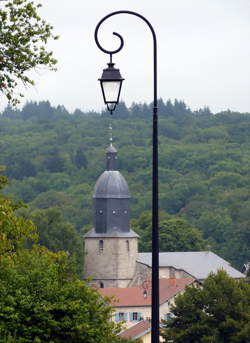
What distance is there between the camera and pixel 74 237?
102312mm

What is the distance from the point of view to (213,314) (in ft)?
169

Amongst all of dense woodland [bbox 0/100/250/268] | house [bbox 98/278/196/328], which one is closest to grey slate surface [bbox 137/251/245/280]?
dense woodland [bbox 0/100/250/268]

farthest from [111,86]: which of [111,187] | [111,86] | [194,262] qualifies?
[194,262]

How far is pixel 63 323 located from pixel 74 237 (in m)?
78.9

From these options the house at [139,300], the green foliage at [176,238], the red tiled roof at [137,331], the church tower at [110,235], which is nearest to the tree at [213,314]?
the red tiled roof at [137,331]

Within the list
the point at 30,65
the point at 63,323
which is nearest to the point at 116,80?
the point at 30,65

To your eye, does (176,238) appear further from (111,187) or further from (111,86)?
(111,86)

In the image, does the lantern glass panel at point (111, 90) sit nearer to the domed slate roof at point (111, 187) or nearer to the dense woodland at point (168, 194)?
the domed slate roof at point (111, 187)

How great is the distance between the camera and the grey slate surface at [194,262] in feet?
328

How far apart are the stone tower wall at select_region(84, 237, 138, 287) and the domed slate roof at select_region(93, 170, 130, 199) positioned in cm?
324

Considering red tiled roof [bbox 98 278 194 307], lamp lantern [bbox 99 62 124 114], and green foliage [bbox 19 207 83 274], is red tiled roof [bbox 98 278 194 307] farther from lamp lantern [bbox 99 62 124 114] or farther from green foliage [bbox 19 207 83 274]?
lamp lantern [bbox 99 62 124 114]

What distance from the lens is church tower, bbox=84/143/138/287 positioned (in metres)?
95.1

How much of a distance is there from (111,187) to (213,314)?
4403 cm

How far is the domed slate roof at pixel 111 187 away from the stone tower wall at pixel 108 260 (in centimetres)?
324
